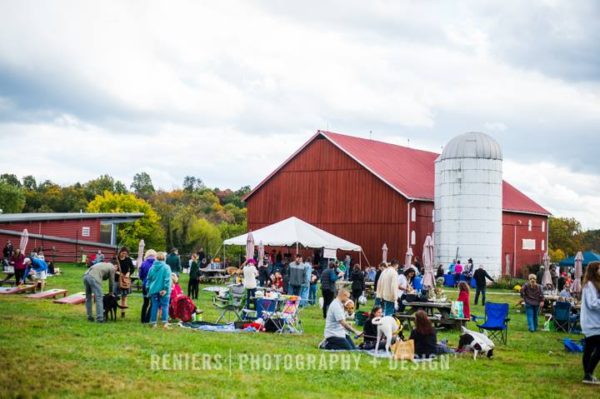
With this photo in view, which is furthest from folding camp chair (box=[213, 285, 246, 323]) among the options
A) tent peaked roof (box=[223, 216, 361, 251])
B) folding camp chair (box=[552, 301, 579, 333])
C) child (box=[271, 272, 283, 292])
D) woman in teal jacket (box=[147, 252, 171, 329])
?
tent peaked roof (box=[223, 216, 361, 251])

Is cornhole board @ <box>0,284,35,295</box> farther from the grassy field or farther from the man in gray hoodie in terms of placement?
the man in gray hoodie

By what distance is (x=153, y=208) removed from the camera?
73.8 metres

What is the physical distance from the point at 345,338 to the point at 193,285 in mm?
11256

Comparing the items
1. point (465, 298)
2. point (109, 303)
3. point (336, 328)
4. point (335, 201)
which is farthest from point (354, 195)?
point (336, 328)

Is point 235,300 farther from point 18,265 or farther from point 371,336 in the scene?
point 18,265

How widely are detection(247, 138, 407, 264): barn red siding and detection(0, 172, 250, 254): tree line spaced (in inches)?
507

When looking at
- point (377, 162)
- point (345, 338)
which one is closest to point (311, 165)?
point (377, 162)

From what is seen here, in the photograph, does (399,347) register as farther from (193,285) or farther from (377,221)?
(377,221)

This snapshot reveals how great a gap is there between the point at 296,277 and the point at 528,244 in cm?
3383

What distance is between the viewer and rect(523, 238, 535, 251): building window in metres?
51.8

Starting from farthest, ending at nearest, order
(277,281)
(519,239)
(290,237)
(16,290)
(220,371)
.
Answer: (519,239)
(290,237)
(277,281)
(16,290)
(220,371)

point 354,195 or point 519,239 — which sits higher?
point 354,195

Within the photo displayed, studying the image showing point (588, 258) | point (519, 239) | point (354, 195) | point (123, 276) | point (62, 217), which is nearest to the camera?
point (123, 276)

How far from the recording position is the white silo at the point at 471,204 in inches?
1656
